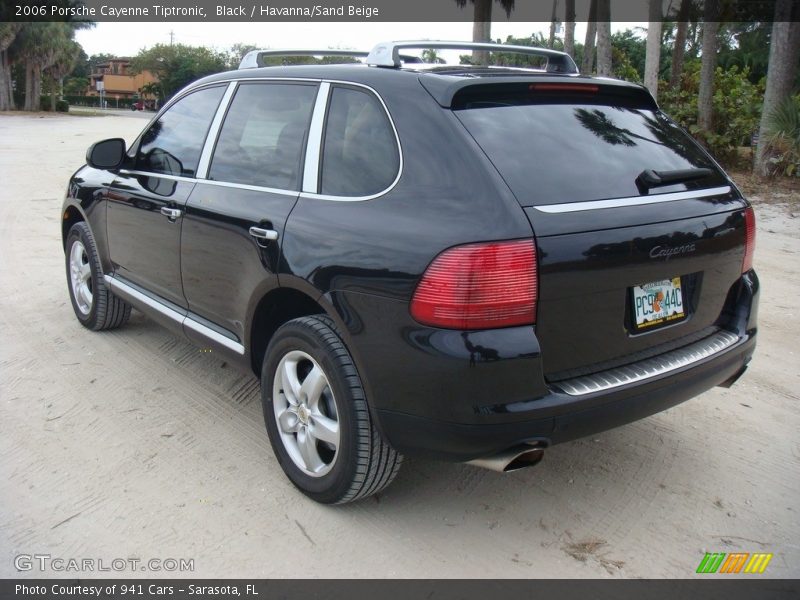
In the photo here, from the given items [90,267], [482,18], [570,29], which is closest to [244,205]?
[90,267]

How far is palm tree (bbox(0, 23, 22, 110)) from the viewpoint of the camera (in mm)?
47122

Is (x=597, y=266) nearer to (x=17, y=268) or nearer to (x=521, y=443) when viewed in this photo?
(x=521, y=443)

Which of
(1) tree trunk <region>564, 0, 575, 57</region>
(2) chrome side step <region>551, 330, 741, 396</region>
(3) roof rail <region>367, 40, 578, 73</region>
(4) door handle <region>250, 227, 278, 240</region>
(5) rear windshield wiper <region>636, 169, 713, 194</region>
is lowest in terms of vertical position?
(2) chrome side step <region>551, 330, 741, 396</region>

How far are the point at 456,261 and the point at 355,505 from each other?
131cm

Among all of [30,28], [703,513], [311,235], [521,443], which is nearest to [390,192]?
[311,235]

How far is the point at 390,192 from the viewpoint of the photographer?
9.55 ft

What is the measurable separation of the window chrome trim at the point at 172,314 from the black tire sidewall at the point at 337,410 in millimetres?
357

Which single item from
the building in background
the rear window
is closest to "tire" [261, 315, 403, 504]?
the rear window

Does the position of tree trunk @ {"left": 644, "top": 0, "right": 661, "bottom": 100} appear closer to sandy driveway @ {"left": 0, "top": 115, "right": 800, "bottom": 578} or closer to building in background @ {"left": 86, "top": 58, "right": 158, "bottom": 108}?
sandy driveway @ {"left": 0, "top": 115, "right": 800, "bottom": 578}

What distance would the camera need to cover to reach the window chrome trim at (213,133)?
13.0ft

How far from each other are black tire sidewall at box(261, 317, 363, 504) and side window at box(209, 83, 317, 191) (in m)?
0.69

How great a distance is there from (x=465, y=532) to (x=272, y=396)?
1031mm

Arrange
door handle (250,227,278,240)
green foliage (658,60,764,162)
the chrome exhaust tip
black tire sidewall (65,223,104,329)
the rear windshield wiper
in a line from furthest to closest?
green foliage (658,60,764,162) < black tire sidewall (65,223,104,329) < door handle (250,227,278,240) < the rear windshield wiper < the chrome exhaust tip

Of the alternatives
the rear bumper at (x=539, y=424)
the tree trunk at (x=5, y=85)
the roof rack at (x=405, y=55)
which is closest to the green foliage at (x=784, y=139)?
the roof rack at (x=405, y=55)
